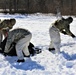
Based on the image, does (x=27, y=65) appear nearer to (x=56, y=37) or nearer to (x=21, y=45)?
(x=21, y=45)

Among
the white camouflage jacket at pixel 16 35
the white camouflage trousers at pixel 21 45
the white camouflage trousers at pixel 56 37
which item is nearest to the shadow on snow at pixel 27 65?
the white camouflage trousers at pixel 21 45

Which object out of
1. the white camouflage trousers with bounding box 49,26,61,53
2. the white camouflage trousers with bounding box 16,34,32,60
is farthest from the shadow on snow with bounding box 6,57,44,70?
the white camouflage trousers with bounding box 49,26,61,53

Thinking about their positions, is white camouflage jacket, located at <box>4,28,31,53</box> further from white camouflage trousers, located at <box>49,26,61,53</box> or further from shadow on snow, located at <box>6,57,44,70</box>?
white camouflage trousers, located at <box>49,26,61,53</box>

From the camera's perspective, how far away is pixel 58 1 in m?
57.2

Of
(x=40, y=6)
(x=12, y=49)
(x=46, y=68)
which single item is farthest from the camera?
(x=40, y=6)

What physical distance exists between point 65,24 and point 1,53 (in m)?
2.10

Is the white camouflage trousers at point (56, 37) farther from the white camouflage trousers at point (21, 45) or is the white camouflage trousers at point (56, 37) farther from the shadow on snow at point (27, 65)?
the white camouflage trousers at point (21, 45)

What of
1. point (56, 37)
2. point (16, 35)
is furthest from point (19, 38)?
point (56, 37)

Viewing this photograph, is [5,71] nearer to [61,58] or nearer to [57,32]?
[61,58]

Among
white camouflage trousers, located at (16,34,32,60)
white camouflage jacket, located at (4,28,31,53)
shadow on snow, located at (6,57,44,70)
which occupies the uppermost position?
white camouflage jacket, located at (4,28,31,53)

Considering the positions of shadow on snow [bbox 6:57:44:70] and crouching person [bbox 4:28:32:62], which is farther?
crouching person [bbox 4:28:32:62]

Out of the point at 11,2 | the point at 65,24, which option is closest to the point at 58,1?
the point at 11,2

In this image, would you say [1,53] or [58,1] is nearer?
[1,53]

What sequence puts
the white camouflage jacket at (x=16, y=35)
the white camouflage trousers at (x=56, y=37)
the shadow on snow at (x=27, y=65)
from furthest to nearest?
the white camouflage trousers at (x=56, y=37) → the white camouflage jacket at (x=16, y=35) → the shadow on snow at (x=27, y=65)
